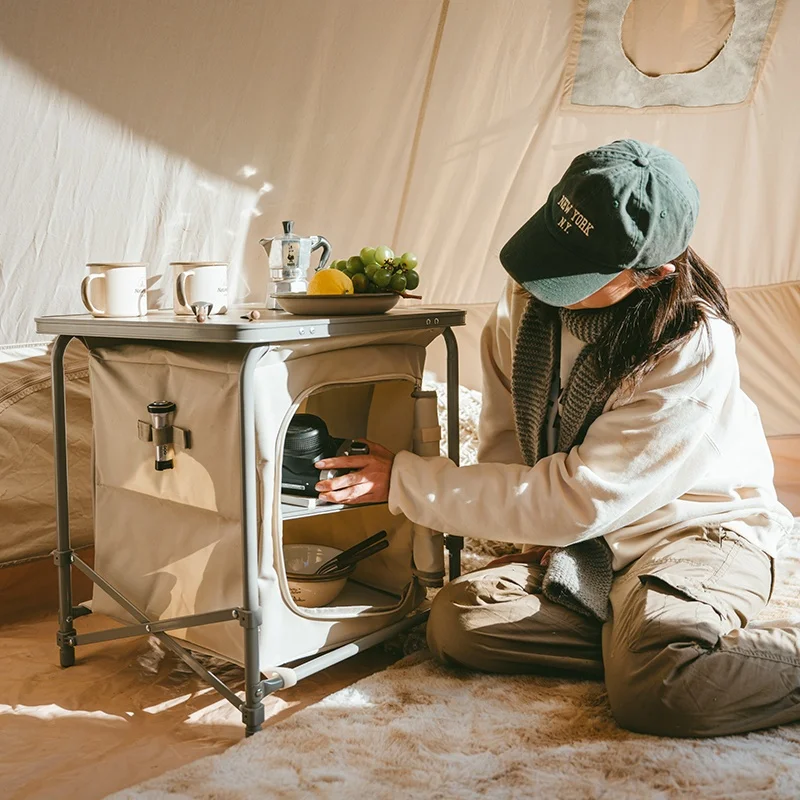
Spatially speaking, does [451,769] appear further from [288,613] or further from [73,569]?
[73,569]

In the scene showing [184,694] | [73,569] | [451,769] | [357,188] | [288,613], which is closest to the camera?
[451,769]

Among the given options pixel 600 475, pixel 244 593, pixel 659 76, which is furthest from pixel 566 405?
pixel 659 76

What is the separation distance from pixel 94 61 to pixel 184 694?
3.75ft

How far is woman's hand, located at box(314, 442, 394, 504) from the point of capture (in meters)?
1.46

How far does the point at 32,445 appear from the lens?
1839 millimetres

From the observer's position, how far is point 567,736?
1303mm

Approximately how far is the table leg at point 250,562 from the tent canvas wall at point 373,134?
695mm

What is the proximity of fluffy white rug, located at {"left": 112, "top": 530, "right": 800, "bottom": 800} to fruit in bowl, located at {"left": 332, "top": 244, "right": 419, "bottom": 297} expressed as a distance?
67cm

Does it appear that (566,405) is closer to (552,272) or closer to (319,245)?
(552,272)

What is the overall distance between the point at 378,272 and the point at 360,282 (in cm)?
4

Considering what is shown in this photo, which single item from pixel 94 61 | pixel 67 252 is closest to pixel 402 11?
pixel 94 61

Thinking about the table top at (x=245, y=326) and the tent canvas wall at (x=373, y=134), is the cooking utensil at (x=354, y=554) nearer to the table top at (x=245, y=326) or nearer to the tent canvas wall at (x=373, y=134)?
the table top at (x=245, y=326)

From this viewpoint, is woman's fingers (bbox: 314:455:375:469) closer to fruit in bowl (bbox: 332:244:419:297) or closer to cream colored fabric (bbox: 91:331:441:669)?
cream colored fabric (bbox: 91:331:441:669)

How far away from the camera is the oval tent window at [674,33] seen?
7.54ft
